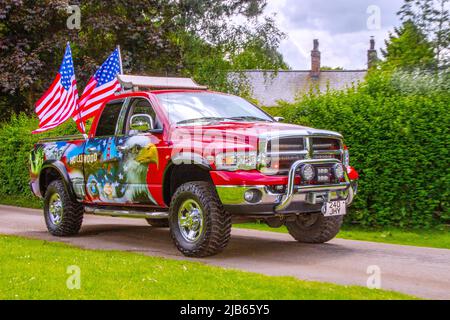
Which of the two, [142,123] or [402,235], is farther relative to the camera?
[402,235]

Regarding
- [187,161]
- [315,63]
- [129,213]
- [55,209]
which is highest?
[315,63]

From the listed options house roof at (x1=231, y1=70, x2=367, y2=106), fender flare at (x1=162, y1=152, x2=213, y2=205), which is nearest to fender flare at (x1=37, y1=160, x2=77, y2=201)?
fender flare at (x1=162, y1=152, x2=213, y2=205)

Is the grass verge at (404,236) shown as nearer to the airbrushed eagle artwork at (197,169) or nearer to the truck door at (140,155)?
the airbrushed eagle artwork at (197,169)

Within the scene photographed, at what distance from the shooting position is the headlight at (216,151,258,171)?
324 inches

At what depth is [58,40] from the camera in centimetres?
2206

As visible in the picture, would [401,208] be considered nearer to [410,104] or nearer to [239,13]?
[410,104]

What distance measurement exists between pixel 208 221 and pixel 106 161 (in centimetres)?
255

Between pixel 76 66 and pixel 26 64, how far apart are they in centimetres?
194

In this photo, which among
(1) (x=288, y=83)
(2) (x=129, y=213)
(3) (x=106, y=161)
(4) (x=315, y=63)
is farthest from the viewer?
(4) (x=315, y=63)

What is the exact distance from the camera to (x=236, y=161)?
828 centimetres

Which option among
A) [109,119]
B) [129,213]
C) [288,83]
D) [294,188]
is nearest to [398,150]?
[294,188]

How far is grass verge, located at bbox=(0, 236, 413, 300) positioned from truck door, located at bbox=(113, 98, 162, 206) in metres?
1.29

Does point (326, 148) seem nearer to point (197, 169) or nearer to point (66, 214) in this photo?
point (197, 169)

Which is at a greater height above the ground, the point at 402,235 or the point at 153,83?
the point at 153,83
